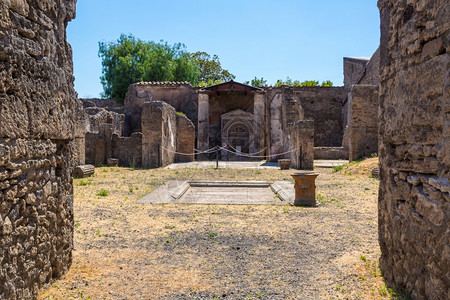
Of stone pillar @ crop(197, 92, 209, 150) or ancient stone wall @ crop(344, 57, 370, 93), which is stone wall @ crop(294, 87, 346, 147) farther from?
stone pillar @ crop(197, 92, 209, 150)

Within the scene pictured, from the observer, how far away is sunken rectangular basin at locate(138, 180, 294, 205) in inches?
292

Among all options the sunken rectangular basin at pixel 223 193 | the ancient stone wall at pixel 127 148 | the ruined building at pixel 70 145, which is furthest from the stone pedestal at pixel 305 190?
the ancient stone wall at pixel 127 148

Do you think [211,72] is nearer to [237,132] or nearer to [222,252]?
[237,132]

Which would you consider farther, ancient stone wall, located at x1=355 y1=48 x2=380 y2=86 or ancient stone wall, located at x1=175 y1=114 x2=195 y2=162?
ancient stone wall, located at x1=355 y1=48 x2=380 y2=86

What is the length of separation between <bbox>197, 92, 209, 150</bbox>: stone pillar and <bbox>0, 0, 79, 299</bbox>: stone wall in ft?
59.8

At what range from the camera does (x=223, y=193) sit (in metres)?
8.73

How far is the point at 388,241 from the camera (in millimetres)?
3270

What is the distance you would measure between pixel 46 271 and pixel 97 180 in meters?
7.92

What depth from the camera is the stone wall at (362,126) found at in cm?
1445

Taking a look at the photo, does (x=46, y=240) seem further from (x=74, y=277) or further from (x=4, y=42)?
(x=4, y=42)

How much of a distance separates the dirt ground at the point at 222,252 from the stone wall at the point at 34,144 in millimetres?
433

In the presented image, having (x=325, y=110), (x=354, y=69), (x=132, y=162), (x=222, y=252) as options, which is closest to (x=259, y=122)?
(x=325, y=110)

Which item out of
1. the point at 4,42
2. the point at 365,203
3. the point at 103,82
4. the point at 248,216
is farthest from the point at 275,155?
the point at 103,82

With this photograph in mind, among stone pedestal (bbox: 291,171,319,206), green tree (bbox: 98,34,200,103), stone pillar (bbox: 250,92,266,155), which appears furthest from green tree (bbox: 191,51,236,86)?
stone pedestal (bbox: 291,171,319,206)
